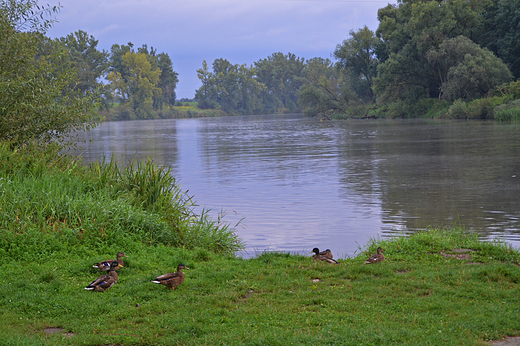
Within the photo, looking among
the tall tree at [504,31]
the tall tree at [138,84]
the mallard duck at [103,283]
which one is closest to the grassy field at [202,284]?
the mallard duck at [103,283]

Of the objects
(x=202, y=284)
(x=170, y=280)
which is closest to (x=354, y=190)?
(x=202, y=284)

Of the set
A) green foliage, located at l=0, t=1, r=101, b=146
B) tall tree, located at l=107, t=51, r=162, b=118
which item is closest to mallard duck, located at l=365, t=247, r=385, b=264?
green foliage, located at l=0, t=1, r=101, b=146

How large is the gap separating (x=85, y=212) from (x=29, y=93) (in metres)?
4.73

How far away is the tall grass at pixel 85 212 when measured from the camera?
28.0 feet

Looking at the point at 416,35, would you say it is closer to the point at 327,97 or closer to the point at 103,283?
the point at 327,97

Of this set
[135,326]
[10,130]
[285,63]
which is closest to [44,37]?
[10,130]

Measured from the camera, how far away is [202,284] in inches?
275

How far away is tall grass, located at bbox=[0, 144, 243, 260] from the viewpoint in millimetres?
8539

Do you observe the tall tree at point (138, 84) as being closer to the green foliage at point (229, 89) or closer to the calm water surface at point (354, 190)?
the green foliage at point (229, 89)

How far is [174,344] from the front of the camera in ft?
16.3

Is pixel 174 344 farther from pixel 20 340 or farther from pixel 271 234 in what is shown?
pixel 271 234

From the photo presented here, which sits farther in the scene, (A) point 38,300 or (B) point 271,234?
(B) point 271,234

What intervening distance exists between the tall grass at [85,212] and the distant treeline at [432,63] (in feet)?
146

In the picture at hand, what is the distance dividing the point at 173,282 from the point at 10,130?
8.15 metres
